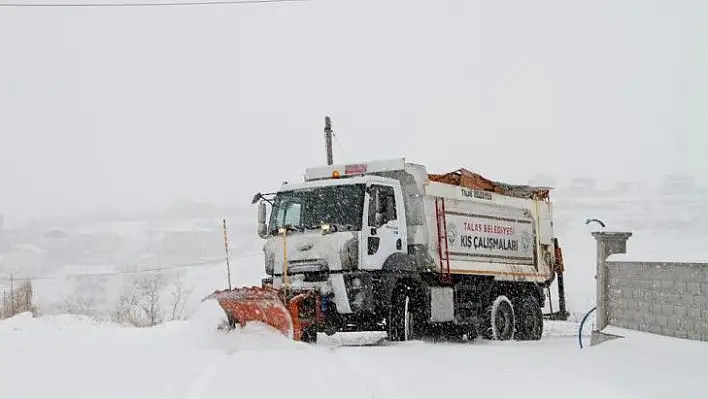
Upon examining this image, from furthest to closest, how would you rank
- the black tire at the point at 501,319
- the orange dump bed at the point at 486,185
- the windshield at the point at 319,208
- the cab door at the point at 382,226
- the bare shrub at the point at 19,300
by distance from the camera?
the bare shrub at the point at 19,300 < the black tire at the point at 501,319 < the orange dump bed at the point at 486,185 < the windshield at the point at 319,208 < the cab door at the point at 382,226

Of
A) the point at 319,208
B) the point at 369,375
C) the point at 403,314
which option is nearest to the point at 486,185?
the point at 403,314

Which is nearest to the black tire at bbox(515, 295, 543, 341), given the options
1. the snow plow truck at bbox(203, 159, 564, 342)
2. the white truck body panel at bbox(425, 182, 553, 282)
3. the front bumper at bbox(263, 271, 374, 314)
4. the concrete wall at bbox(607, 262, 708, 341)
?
the snow plow truck at bbox(203, 159, 564, 342)

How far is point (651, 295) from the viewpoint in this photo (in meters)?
12.0

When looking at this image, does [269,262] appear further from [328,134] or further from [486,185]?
[328,134]

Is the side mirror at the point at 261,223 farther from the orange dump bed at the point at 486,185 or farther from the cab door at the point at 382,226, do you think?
the orange dump bed at the point at 486,185

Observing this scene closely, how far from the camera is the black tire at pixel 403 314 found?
46.0 feet

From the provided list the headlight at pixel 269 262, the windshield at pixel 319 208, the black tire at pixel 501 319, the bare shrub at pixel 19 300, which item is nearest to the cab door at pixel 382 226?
the windshield at pixel 319 208

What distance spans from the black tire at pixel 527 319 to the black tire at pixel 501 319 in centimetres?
28

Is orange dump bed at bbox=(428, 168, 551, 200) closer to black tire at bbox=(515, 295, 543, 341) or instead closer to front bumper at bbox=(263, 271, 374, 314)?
black tire at bbox=(515, 295, 543, 341)

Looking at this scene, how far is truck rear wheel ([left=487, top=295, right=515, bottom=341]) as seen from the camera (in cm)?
1650

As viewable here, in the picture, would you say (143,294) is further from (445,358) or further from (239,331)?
(445,358)

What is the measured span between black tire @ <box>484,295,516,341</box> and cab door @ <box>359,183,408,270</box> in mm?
3129

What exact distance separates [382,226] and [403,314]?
5.36 feet

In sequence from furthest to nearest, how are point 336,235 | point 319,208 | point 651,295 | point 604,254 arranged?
point 319,208 < point 604,254 < point 336,235 < point 651,295
